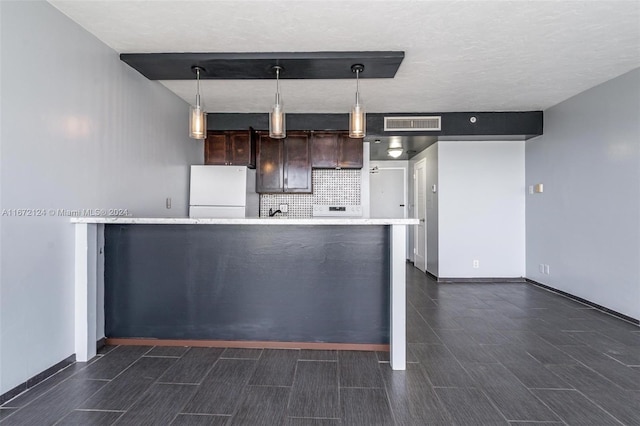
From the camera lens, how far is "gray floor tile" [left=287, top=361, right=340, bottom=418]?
1861mm

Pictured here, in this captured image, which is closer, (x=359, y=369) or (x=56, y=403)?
(x=56, y=403)

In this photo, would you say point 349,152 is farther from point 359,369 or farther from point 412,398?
point 412,398

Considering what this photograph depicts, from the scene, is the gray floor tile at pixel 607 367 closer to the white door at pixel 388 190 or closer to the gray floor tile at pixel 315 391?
the gray floor tile at pixel 315 391

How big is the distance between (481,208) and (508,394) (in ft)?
12.1

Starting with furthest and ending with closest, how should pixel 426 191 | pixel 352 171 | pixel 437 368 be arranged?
1. pixel 426 191
2. pixel 352 171
3. pixel 437 368

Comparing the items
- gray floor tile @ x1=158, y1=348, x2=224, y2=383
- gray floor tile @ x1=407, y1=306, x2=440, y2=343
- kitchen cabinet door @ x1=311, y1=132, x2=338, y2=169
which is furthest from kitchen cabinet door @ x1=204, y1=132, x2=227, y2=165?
gray floor tile @ x1=407, y1=306, x2=440, y2=343

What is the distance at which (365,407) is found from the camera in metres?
1.90

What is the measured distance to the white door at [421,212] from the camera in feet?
20.1

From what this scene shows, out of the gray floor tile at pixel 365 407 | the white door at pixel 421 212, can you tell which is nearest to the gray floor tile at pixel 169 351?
the gray floor tile at pixel 365 407

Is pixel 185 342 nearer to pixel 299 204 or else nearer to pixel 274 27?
pixel 274 27

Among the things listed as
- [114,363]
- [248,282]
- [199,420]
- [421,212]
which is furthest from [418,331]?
[421,212]

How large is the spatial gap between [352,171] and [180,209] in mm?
2571

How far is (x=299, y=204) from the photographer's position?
5504mm

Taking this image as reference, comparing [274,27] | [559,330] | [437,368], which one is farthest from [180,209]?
[559,330]
